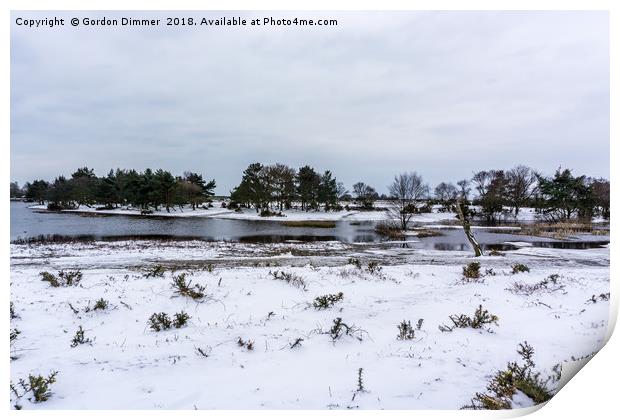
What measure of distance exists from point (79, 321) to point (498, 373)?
671 centimetres

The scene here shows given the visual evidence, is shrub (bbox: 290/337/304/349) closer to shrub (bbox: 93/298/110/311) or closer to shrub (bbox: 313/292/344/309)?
shrub (bbox: 313/292/344/309)

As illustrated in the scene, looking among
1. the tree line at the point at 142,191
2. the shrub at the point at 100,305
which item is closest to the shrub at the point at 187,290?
the shrub at the point at 100,305

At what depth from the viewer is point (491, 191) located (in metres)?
41.6

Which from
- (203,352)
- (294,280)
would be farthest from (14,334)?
(294,280)

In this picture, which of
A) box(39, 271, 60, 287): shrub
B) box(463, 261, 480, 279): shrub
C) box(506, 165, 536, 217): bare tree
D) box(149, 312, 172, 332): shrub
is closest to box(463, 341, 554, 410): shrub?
box(149, 312, 172, 332): shrub

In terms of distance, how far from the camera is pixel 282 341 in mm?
5258

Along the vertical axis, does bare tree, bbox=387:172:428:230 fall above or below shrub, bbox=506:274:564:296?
above

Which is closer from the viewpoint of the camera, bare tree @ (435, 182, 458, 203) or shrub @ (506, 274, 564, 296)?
shrub @ (506, 274, 564, 296)

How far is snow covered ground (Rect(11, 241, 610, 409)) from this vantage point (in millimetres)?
4199

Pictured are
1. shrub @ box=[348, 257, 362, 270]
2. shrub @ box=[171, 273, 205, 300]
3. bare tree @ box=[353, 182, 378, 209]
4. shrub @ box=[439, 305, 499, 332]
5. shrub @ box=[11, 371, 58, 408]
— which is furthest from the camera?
bare tree @ box=[353, 182, 378, 209]

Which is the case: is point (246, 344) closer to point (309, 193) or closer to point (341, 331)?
point (341, 331)

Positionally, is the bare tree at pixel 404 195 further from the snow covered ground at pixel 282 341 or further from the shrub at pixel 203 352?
the shrub at pixel 203 352

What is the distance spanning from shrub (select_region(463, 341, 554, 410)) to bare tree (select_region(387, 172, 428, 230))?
78.1 feet
